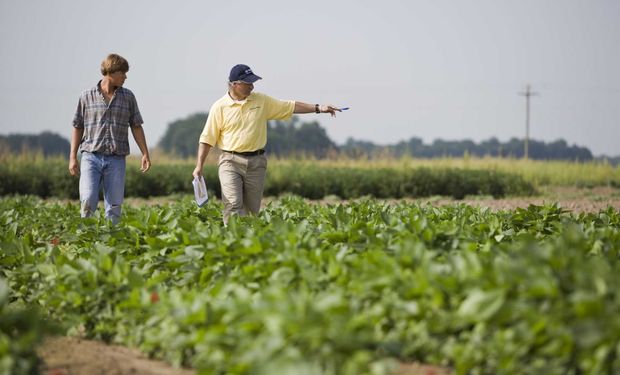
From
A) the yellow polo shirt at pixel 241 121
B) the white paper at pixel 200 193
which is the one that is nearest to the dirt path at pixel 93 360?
the white paper at pixel 200 193

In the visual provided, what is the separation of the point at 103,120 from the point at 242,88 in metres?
1.50

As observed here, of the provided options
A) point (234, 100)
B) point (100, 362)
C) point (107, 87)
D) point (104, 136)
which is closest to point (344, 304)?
point (100, 362)

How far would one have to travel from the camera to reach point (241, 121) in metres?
7.71

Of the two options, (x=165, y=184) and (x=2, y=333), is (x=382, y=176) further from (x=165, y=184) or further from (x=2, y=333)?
(x=2, y=333)

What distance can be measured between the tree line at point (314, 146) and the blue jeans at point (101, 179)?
46.8 ft

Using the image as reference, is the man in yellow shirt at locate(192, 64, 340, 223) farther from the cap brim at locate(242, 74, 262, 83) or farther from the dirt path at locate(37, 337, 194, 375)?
the dirt path at locate(37, 337, 194, 375)

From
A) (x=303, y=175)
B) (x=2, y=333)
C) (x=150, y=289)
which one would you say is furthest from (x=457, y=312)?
(x=303, y=175)

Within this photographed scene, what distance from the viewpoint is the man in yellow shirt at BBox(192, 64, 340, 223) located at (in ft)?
25.3

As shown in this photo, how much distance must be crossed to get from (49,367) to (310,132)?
61367 millimetres

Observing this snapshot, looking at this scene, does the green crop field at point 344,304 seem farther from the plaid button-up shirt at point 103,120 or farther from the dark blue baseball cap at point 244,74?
the dark blue baseball cap at point 244,74

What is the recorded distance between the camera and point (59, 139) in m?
58.9

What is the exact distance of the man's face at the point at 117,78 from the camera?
7.54 meters

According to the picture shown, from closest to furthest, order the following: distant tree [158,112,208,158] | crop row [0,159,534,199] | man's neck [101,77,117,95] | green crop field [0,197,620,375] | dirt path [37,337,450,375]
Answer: green crop field [0,197,620,375] < dirt path [37,337,450,375] < man's neck [101,77,117,95] < crop row [0,159,534,199] < distant tree [158,112,208,158]

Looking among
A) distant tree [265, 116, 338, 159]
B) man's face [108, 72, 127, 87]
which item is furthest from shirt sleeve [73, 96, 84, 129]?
distant tree [265, 116, 338, 159]
